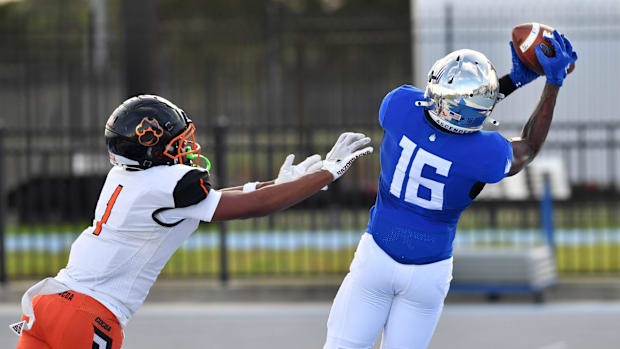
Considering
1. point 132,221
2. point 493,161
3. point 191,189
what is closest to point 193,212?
point 191,189

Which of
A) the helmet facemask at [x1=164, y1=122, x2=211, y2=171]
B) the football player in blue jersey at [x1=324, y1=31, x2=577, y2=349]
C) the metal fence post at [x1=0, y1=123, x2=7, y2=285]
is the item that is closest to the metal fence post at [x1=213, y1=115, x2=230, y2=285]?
the metal fence post at [x1=0, y1=123, x2=7, y2=285]

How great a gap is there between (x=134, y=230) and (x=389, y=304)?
1274mm

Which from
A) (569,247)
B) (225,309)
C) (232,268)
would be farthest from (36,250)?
(569,247)

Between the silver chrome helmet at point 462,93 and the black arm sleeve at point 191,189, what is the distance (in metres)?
1.12

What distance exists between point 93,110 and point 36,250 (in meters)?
2.52

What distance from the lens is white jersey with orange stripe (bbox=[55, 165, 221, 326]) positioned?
411cm

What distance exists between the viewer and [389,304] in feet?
15.5

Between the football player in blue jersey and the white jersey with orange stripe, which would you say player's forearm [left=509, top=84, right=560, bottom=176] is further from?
the white jersey with orange stripe

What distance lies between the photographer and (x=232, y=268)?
444 inches

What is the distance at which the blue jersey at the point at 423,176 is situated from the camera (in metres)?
4.54

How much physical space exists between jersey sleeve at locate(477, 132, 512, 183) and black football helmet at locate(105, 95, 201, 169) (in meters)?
1.31

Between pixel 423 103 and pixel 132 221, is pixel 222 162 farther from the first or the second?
pixel 132 221

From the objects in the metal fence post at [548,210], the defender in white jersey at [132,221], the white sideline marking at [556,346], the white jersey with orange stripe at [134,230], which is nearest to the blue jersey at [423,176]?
the defender in white jersey at [132,221]

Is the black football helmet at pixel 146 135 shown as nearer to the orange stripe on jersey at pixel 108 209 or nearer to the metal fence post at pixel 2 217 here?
the orange stripe on jersey at pixel 108 209
